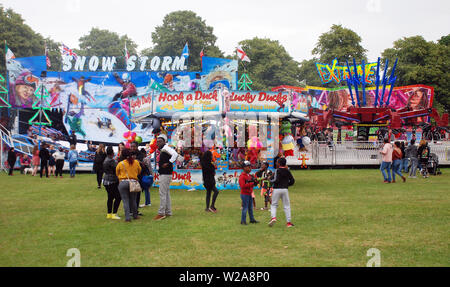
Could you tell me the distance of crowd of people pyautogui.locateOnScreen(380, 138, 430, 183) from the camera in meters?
18.9

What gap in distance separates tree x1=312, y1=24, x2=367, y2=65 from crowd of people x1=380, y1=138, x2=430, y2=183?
44011mm

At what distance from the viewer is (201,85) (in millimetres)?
31828

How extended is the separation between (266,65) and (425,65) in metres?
25.2

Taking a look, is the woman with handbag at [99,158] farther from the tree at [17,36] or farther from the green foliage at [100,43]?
the green foliage at [100,43]

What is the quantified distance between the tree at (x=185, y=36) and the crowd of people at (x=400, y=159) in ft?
168

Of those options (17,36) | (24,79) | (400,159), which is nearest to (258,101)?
(400,159)

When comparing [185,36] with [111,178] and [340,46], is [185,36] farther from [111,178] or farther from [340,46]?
[111,178]

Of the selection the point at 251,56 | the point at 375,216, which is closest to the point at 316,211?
the point at 375,216

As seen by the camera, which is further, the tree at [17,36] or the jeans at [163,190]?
the tree at [17,36]

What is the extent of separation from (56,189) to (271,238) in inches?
474

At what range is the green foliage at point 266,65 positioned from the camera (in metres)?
74.6

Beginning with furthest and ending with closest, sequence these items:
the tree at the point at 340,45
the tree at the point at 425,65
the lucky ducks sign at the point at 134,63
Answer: the tree at the point at 340,45 < the tree at the point at 425,65 < the lucky ducks sign at the point at 134,63

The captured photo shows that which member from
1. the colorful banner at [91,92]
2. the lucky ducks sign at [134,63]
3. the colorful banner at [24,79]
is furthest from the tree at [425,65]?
the colorful banner at [24,79]

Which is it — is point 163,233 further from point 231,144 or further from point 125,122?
point 125,122
